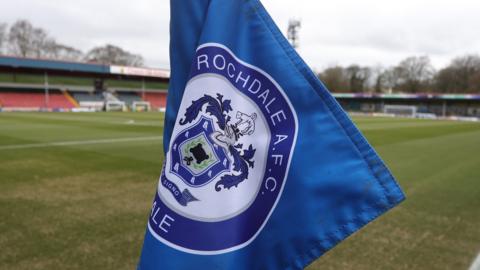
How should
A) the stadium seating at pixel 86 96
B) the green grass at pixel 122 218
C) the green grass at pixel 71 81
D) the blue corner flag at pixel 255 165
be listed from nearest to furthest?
the blue corner flag at pixel 255 165, the green grass at pixel 122 218, the green grass at pixel 71 81, the stadium seating at pixel 86 96

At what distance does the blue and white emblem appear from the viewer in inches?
52.1

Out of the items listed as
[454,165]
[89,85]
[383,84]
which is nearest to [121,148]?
[454,165]

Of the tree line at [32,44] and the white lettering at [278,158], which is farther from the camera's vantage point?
the tree line at [32,44]

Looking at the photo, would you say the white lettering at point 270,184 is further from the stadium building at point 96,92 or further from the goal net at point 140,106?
the goal net at point 140,106

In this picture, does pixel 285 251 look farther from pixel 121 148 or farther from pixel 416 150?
pixel 416 150

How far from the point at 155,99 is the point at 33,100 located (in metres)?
20.3

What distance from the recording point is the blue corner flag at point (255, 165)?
1.27m


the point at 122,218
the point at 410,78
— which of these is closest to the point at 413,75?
the point at 410,78

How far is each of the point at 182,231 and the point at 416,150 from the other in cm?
1330

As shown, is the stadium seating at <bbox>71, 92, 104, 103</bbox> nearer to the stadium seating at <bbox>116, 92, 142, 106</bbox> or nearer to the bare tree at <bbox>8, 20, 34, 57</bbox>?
the stadium seating at <bbox>116, 92, 142, 106</bbox>

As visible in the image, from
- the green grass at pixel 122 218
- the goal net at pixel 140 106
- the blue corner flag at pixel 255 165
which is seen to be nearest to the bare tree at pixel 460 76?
the goal net at pixel 140 106

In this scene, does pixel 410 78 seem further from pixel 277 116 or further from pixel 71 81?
pixel 277 116

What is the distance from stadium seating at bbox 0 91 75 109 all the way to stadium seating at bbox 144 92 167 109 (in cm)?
1400

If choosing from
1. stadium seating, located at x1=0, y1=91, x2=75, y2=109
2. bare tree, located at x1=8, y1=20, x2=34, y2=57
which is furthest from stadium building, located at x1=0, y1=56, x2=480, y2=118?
bare tree, located at x1=8, y1=20, x2=34, y2=57
